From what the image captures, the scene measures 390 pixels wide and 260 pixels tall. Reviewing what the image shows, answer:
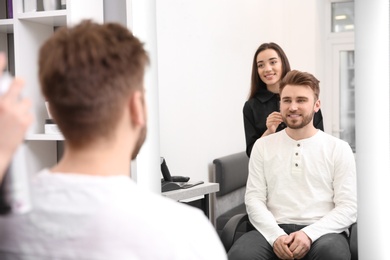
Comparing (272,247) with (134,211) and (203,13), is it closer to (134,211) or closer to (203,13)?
(203,13)

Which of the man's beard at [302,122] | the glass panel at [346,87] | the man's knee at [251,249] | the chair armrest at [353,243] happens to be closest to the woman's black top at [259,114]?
the man's beard at [302,122]

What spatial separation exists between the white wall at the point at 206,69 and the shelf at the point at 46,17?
54cm

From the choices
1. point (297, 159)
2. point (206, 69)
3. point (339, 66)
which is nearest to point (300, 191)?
point (297, 159)

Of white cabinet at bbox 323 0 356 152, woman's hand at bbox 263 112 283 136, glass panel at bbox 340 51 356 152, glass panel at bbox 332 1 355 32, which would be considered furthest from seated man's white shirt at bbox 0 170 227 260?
glass panel at bbox 332 1 355 32

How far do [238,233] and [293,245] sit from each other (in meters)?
0.32

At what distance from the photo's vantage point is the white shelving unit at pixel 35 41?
203 cm

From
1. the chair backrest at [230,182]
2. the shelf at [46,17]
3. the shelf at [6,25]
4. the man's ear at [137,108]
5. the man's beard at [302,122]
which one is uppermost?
the shelf at [46,17]

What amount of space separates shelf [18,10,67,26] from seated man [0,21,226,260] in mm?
1227

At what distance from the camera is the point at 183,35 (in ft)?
8.91

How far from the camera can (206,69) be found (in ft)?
9.50

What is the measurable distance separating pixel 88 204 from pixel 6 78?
8.8 inches

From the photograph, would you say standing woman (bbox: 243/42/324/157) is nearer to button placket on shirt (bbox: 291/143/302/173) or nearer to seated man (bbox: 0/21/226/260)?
button placket on shirt (bbox: 291/143/302/173)

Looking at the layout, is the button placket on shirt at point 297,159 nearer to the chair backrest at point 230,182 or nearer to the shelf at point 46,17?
the chair backrest at point 230,182

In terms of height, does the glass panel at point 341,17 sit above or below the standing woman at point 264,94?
above
